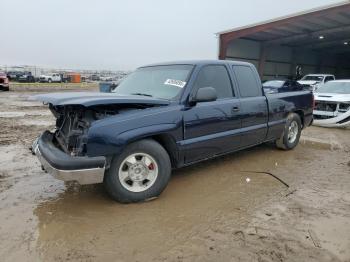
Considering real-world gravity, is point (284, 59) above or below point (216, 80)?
above

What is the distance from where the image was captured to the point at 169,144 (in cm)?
433

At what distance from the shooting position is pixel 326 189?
15.4 ft

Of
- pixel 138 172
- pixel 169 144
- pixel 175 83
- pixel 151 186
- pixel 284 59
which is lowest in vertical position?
pixel 151 186

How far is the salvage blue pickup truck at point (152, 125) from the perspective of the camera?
366cm

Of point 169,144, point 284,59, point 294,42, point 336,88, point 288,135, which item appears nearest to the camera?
point 169,144

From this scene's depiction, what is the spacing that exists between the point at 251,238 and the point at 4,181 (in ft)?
11.7

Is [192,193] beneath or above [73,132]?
beneath

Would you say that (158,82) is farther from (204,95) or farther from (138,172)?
(138,172)

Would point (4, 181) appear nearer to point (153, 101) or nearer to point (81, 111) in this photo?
point (81, 111)

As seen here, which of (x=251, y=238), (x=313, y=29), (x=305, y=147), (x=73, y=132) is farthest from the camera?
(x=313, y=29)

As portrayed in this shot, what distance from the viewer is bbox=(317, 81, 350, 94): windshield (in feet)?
37.2

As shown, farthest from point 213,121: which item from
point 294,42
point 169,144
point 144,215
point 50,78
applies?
point 50,78

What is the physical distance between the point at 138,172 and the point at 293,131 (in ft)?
13.9

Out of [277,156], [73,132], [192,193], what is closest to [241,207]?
[192,193]
